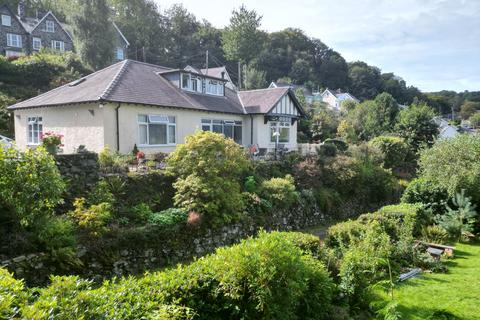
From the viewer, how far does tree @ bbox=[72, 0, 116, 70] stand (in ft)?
120

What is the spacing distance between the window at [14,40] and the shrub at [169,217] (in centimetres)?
4332

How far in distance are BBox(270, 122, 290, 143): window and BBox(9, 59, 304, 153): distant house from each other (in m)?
0.08

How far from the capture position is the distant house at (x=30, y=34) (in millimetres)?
41375

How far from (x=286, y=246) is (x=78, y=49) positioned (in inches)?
1531

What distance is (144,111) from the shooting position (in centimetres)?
1800

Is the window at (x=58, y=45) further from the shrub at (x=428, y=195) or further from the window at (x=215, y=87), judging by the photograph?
the shrub at (x=428, y=195)

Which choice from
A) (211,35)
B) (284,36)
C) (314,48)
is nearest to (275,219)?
→ (211,35)

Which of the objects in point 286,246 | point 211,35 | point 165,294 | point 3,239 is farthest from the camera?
point 211,35

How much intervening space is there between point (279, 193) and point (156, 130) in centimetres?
811

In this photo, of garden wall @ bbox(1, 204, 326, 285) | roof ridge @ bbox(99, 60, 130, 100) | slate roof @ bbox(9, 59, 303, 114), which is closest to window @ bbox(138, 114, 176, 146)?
slate roof @ bbox(9, 59, 303, 114)

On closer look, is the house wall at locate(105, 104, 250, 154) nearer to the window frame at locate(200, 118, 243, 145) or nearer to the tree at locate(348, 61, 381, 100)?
the window frame at locate(200, 118, 243, 145)

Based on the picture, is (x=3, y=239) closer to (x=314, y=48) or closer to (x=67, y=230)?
(x=67, y=230)

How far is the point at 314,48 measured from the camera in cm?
8781

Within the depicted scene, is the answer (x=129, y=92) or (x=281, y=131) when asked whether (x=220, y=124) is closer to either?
(x=281, y=131)
